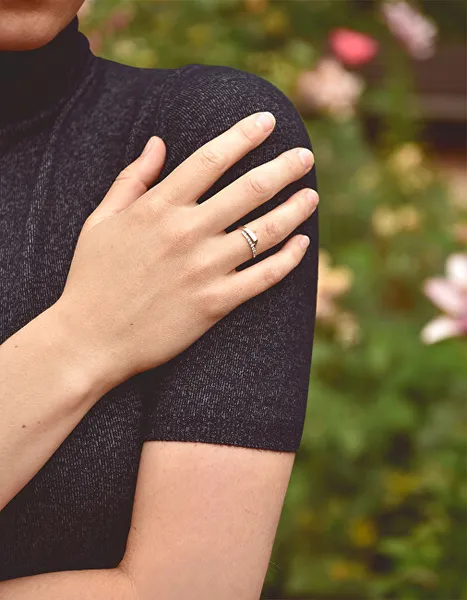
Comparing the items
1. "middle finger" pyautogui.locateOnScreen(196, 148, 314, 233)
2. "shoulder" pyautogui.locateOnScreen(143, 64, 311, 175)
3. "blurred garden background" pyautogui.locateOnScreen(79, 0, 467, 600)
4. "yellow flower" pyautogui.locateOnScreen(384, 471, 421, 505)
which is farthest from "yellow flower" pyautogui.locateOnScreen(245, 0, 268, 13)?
"middle finger" pyautogui.locateOnScreen(196, 148, 314, 233)

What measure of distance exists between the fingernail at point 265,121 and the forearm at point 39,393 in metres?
0.30

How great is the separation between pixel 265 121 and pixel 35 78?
1.07 feet

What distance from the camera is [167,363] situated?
89cm

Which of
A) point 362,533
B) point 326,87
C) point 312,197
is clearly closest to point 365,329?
point 362,533

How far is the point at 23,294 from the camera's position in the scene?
0.92 metres

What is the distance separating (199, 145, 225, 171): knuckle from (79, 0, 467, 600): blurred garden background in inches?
28.6

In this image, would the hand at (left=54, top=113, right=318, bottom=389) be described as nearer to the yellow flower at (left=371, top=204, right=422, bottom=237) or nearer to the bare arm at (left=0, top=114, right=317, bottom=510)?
the bare arm at (left=0, top=114, right=317, bottom=510)

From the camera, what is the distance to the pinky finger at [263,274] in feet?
2.84

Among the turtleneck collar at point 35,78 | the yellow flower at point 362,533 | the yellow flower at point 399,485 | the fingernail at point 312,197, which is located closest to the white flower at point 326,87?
the yellow flower at point 399,485

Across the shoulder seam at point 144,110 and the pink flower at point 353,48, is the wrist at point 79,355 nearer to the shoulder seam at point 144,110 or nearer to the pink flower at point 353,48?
the shoulder seam at point 144,110

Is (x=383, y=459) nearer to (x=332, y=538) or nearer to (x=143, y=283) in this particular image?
(x=332, y=538)

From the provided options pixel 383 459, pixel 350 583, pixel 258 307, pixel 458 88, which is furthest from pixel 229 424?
pixel 458 88

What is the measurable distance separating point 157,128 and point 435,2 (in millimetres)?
4817

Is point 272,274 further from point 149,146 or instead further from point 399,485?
point 399,485
